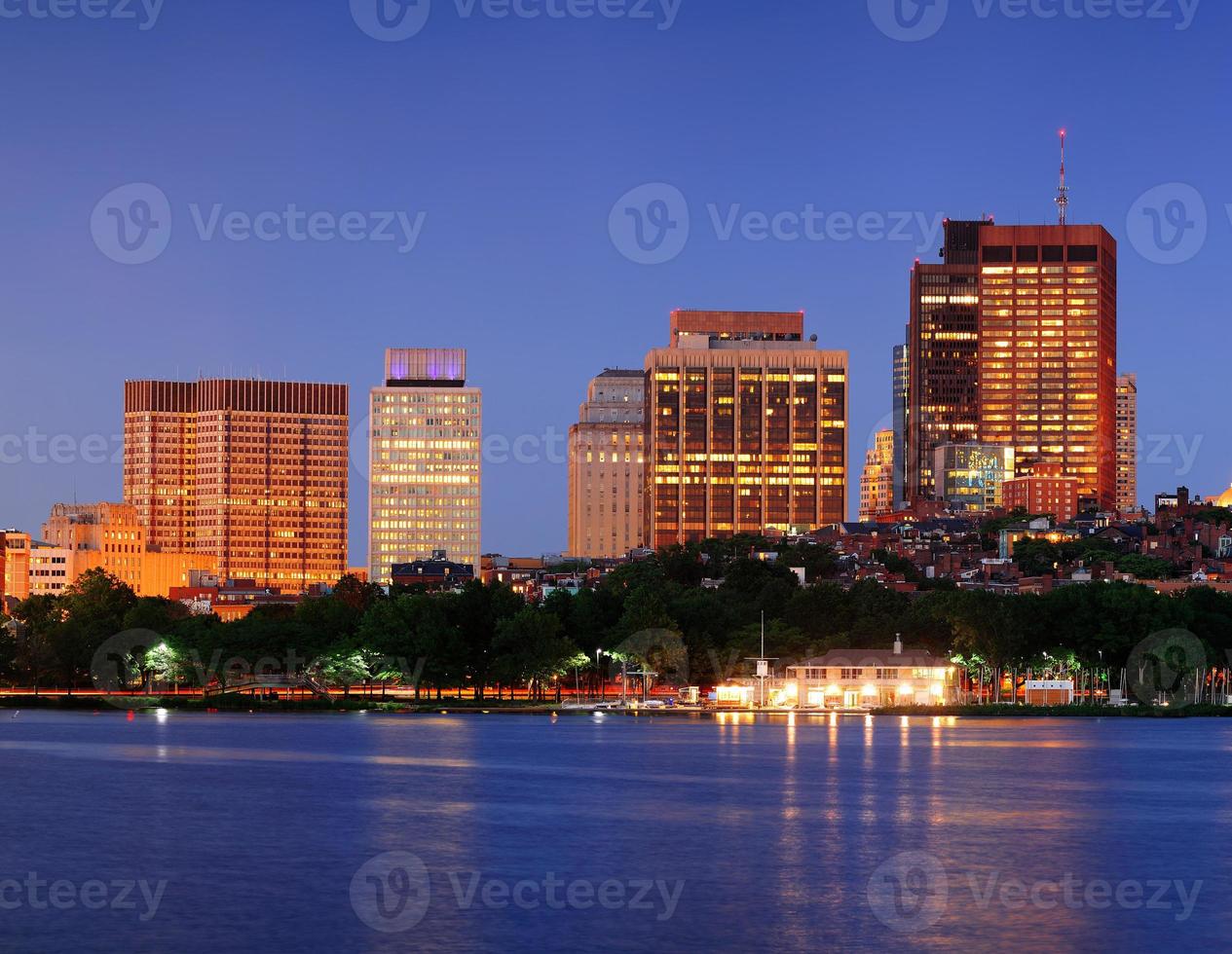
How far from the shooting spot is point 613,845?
7456 centimetres

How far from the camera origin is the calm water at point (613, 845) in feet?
184

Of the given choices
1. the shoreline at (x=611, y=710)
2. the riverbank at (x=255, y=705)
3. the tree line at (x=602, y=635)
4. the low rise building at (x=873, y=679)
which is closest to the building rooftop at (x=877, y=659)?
the low rise building at (x=873, y=679)

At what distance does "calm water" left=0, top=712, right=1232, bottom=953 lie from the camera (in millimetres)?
56062

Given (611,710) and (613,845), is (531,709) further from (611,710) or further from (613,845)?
(613,845)

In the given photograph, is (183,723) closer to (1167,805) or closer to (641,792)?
(641,792)

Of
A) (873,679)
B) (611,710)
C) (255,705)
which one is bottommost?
(611,710)

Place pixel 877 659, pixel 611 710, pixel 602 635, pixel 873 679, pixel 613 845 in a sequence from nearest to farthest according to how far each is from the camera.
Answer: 1. pixel 613 845
2. pixel 611 710
3. pixel 877 659
4. pixel 873 679
5. pixel 602 635

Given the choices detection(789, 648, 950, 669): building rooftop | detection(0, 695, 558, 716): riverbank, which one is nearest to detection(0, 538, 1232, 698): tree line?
detection(0, 695, 558, 716): riverbank

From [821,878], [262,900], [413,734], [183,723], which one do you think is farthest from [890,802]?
[183,723]

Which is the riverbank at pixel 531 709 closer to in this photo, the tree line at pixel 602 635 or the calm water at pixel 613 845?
the tree line at pixel 602 635

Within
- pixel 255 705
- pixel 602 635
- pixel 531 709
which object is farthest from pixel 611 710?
pixel 255 705

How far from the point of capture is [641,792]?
9444 centimetres

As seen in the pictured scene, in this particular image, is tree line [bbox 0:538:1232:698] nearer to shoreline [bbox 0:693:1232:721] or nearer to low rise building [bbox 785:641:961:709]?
shoreline [bbox 0:693:1232:721]

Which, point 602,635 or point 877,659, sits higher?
point 602,635
